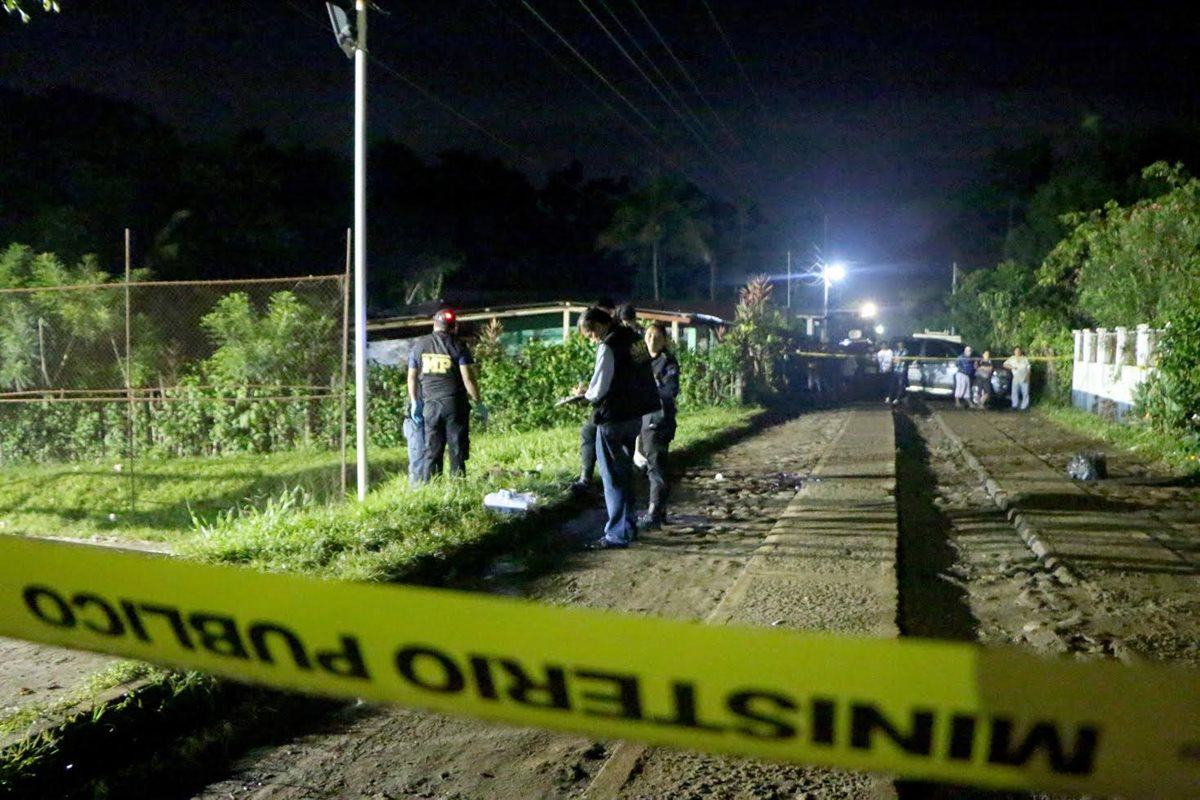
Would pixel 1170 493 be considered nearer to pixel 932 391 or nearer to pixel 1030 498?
pixel 1030 498

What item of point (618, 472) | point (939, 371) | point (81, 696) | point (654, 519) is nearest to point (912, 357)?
point (939, 371)

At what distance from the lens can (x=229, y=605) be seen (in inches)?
93.1

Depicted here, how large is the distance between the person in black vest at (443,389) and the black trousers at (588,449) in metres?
1.04

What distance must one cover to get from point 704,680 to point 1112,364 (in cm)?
2103

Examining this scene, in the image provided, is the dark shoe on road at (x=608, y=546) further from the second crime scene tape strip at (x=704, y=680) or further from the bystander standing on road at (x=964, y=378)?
the bystander standing on road at (x=964, y=378)

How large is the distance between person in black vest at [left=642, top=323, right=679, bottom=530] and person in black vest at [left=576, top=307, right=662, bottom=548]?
352mm

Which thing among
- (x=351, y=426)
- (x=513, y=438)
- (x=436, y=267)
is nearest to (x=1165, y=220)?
(x=513, y=438)

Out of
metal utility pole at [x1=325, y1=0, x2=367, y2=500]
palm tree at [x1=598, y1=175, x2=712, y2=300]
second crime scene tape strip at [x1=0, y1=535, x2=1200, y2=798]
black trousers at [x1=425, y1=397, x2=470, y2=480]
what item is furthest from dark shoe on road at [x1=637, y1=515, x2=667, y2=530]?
palm tree at [x1=598, y1=175, x2=712, y2=300]

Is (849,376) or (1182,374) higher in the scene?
(1182,374)

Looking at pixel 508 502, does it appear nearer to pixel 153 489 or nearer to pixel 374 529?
pixel 374 529

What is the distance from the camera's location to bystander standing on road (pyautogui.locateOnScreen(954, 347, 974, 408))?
2669 centimetres

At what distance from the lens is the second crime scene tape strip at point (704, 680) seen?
1813 millimetres

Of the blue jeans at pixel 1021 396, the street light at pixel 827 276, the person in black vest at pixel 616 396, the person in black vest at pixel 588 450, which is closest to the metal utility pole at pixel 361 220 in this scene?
the person in black vest at pixel 588 450

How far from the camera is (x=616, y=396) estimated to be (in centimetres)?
769
